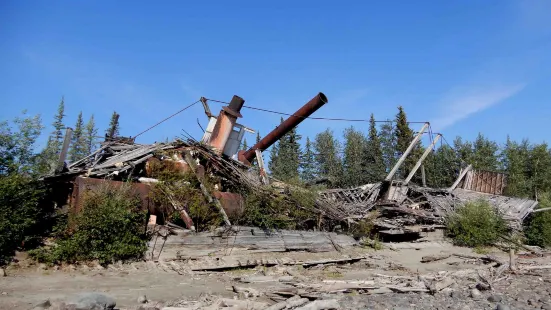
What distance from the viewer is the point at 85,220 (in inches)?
392

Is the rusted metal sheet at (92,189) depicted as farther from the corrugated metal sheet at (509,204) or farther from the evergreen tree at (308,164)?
the evergreen tree at (308,164)

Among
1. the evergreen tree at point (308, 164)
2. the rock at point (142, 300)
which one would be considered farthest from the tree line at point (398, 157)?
the rock at point (142, 300)

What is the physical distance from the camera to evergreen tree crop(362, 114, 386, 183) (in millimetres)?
43469

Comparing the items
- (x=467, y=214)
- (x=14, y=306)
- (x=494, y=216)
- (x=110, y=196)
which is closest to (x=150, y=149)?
(x=110, y=196)

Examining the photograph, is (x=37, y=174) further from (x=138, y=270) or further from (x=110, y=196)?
(x=138, y=270)

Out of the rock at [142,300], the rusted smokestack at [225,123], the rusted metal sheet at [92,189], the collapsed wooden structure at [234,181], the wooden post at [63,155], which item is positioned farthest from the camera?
the rusted smokestack at [225,123]

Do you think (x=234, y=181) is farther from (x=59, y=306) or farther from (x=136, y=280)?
(x=59, y=306)

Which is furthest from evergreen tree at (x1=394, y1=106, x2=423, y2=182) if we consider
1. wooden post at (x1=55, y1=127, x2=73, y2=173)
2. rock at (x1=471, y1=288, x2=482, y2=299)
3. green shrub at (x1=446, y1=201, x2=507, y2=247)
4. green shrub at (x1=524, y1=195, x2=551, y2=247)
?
wooden post at (x1=55, y1=127, x2=73, y2=173)

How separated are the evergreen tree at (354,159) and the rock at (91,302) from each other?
37707 millimetres

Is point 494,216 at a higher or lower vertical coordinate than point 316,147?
lower

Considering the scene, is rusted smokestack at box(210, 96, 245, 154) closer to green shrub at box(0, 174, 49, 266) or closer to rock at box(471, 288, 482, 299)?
green shrub at box(0, 174, 49, 266)

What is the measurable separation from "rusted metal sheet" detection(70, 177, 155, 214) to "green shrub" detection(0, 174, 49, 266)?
0.87 metres

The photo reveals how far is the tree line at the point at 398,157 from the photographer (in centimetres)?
4259

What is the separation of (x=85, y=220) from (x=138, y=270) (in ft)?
6.13
